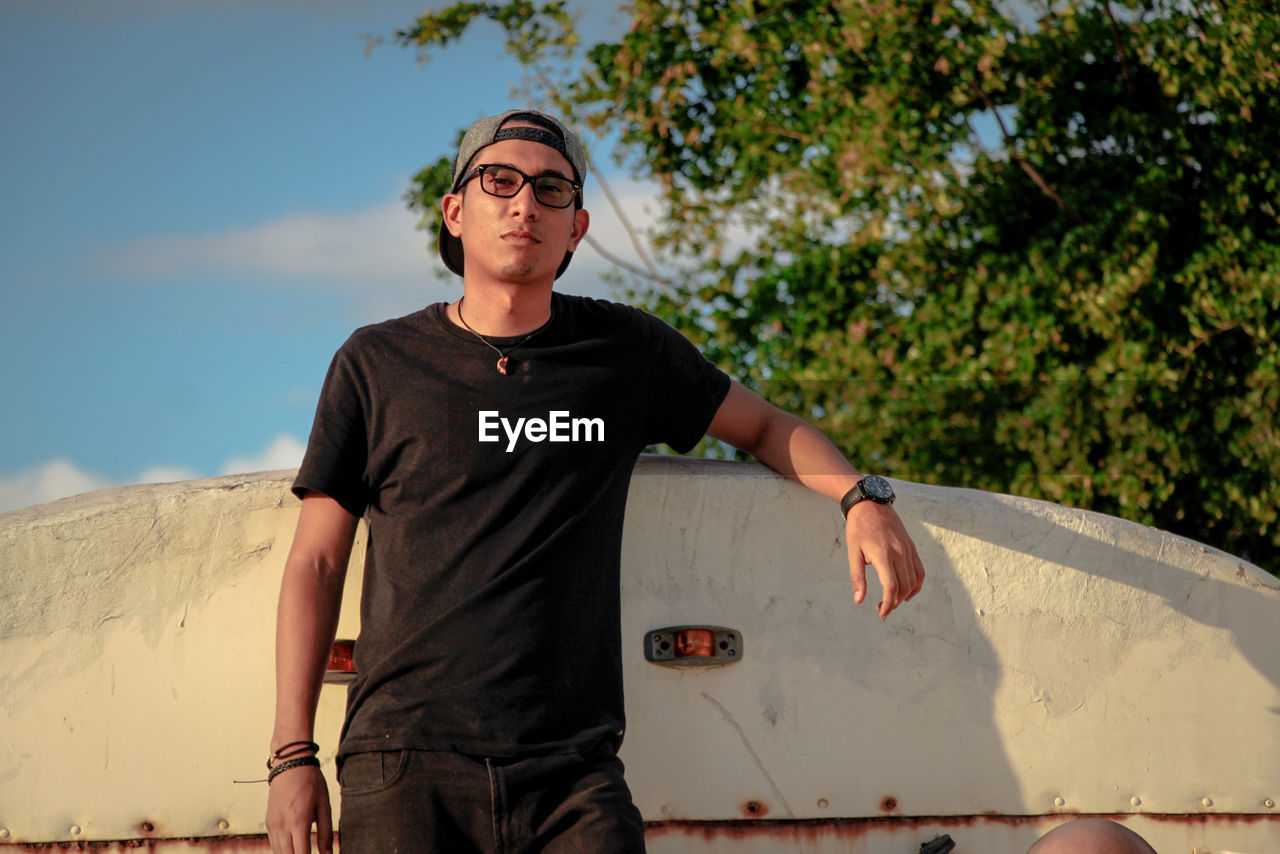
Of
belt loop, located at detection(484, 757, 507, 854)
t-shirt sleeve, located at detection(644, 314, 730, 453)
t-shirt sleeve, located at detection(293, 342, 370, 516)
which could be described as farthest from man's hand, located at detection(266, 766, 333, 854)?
t-shirt sleeve, located at detection(644, 314, 730, 453)

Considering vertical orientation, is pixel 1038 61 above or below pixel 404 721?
above

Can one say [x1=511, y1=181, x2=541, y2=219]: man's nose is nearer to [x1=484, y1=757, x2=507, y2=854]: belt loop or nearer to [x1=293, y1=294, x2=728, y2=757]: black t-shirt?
[x1=293, y1=294, x2=728, y2=757]: black t-shirt

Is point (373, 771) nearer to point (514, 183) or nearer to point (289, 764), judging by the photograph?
point (289, 764)

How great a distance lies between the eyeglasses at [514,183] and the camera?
241 centimetres

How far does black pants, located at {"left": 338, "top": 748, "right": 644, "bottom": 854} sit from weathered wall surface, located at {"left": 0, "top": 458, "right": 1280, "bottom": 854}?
1.72ft

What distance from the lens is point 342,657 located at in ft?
8.48

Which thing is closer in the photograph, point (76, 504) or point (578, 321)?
point (578, 321)

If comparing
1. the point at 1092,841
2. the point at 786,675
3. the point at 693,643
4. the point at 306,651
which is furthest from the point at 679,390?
the point at 1092,841

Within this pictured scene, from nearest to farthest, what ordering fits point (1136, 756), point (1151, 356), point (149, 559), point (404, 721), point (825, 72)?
point (404, 721)
point (149, 559)
point (1136, 756)
point (1151, 356)
point (825, 72)

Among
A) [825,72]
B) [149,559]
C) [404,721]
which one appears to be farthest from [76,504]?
[825,72]

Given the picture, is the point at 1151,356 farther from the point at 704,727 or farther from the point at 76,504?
the point at 76,504

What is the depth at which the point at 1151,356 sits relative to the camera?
20.0 feet

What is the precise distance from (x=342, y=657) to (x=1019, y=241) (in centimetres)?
501

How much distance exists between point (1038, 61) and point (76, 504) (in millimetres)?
5380
